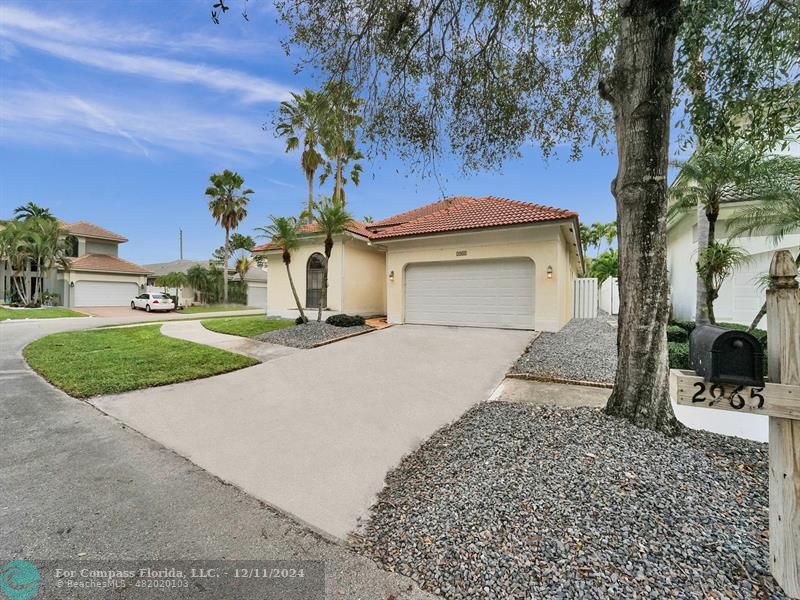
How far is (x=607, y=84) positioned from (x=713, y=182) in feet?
26.0

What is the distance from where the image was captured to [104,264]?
29938 millimetres

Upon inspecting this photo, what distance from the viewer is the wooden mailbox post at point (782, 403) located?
1.90 m

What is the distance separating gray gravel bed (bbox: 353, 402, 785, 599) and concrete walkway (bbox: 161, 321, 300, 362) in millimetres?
6757

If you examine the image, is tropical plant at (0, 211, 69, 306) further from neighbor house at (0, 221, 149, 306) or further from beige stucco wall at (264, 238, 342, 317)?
beige stucco wall at (264, 238, 342, 317)

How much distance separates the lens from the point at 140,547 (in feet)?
8.09

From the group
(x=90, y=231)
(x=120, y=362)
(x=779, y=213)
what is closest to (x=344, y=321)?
(x=120, y=362)

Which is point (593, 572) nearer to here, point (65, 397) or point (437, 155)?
point (437, 155)

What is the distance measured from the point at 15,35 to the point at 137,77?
273 centimetres

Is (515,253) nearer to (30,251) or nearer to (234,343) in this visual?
(234,343)

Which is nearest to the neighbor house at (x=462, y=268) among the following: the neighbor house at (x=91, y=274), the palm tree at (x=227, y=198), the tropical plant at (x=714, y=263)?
the tropical plant at (x=714, y=263)

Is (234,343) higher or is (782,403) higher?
(782,403)

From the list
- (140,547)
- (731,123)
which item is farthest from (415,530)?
(731,123)

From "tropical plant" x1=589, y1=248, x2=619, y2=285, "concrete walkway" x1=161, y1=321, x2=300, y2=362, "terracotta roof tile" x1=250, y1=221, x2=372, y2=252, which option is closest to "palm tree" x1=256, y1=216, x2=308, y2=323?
"terracotta roof tile" x1=250, y1=221, x2=372, y2=252

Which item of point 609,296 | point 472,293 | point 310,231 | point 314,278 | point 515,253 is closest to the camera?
point 515,253
